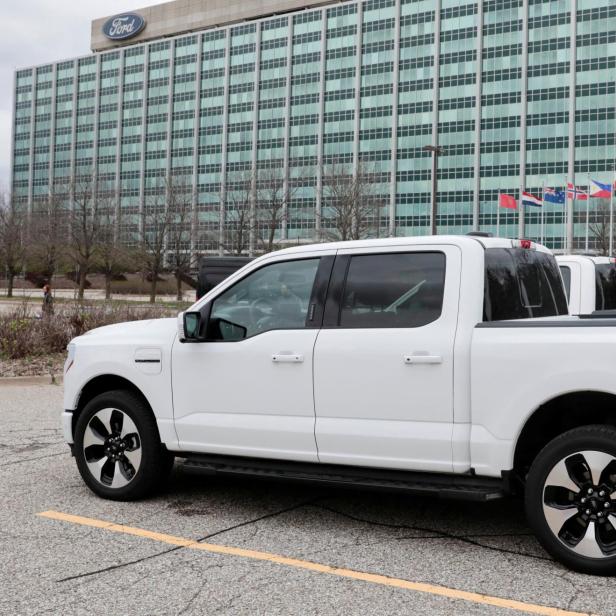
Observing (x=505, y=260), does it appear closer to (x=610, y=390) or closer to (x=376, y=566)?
(x=610, y=390)

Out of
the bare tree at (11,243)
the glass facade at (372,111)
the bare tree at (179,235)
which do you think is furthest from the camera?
the glass facade at (372,111)

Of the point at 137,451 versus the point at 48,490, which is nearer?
the point at 137,451

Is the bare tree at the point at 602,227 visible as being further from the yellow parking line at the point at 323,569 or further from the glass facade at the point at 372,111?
the yellow parking line at the point at 323,569

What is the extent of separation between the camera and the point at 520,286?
5.10 m

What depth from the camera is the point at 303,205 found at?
99250 millimetres

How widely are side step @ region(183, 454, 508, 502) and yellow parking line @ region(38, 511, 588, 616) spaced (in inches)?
22.6

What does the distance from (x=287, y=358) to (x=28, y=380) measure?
914cm

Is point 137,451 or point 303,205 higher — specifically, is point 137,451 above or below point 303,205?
below

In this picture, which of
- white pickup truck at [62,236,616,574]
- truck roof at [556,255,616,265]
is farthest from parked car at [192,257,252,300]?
white pickup truck at [62,236,616,574]

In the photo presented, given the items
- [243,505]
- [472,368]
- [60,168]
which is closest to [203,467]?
[243,505]

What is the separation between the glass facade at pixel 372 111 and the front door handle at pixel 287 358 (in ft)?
201

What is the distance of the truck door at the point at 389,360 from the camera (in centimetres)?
468

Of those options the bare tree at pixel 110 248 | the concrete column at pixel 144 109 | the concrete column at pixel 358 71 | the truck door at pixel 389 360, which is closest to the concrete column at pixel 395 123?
the concrete column at pixel 358 71

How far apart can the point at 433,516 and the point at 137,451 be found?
7.10 ft
